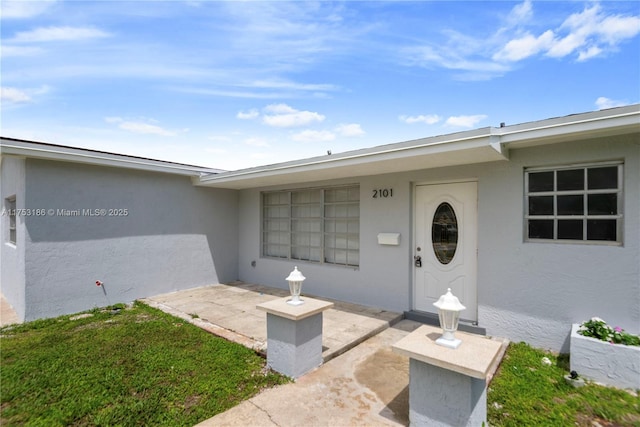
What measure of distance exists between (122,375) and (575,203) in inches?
236

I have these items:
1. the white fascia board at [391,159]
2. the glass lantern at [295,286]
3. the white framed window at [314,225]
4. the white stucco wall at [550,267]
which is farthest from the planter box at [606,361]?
the white framed window at [314,225]

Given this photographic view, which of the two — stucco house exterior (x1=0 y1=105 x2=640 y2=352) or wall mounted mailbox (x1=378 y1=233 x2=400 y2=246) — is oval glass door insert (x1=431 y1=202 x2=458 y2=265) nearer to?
stucco house exterior (x1=0 y1=105 x2=640 y2=352)

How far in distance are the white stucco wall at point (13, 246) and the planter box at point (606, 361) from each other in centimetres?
841

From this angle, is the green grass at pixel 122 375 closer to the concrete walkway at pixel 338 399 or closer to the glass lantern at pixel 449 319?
the concrete walkway at pixel 338 399

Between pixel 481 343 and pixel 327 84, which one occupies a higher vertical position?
pixel 327 84

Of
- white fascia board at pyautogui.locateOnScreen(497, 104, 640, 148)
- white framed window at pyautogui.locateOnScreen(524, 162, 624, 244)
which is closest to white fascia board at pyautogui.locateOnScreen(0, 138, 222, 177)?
white fascia board at pyautogui.locateOnScreen(497, 104, 640, 148)

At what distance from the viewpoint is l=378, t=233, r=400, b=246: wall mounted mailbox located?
5647 mm

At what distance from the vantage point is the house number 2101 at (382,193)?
583 centimetres

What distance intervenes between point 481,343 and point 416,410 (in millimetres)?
794

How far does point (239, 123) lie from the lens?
27.0 feet

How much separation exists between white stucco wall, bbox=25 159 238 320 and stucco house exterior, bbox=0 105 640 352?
24 millimetres

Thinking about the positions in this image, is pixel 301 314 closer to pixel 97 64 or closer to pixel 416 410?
pixel 416 410

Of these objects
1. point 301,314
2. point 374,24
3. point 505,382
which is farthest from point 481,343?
point 374,24

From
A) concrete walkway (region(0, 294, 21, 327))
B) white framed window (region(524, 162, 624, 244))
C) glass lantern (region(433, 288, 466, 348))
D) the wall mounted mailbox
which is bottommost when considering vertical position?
concrete walkway (region(0, 294, 21, 327))
